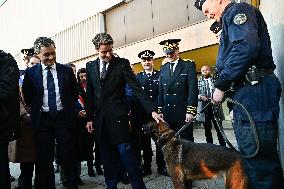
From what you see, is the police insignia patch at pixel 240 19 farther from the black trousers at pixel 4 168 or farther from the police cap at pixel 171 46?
the black trousers at pixel 4 168

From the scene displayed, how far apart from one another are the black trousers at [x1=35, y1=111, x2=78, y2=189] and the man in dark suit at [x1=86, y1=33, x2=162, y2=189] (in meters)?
0.37

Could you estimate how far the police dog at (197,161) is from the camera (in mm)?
2662

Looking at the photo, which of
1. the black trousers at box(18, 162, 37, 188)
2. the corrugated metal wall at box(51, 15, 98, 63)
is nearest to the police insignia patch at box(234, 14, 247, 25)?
the black trousers at box(18, 162, 37, 188)

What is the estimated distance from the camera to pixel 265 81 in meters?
2.56

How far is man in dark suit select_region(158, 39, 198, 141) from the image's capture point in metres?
4.67

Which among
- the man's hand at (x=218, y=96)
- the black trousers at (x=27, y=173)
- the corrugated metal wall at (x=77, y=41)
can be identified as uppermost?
the corrugated metal wall at (x=77, y=41)

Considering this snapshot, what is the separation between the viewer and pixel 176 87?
4.83 m

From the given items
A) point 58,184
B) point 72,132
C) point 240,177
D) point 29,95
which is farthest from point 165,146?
point 58,184

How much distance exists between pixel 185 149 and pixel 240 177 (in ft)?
1.94

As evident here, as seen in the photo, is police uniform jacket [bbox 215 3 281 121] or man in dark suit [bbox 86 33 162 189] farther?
man in dark suit [bbox 86 33 162 189]

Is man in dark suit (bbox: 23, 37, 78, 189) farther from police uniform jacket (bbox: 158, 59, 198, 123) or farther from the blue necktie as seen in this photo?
police uniform jacket (bbox: 158, 59, 198, 123)

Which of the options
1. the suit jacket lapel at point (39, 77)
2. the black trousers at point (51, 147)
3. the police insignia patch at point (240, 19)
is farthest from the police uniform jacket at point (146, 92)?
the police insignia patch at point (240, 19)

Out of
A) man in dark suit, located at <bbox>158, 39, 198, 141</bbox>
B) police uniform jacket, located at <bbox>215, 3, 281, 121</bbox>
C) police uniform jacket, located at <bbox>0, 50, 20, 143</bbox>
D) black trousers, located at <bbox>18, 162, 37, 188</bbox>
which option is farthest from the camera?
man in dark suit, located at <bbox>158, 39, 198, 141</bbox>

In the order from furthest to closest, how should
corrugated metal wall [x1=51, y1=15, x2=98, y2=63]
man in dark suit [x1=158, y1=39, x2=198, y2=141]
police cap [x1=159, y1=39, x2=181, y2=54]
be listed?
corrugated metal wall [x1=51, y1=15, x2=98, y2=63], police cap [x1=159, y1=39, x2=181, y2=54], man in dark suit [x1=158, y1=39, x2=198, y2=141]
